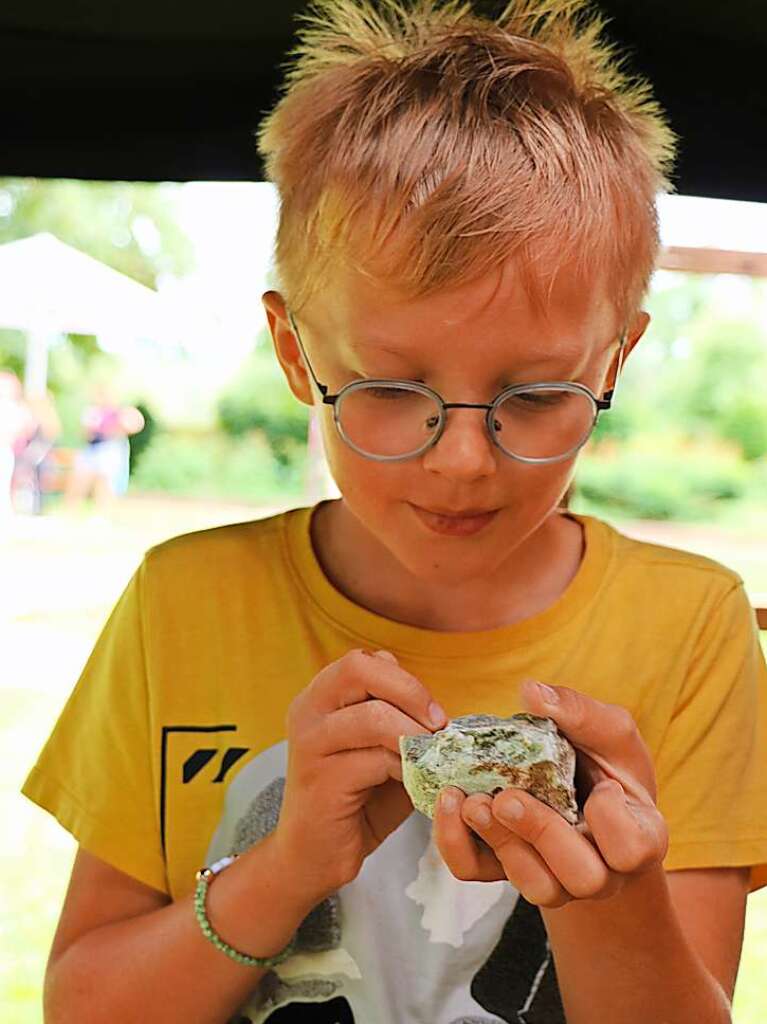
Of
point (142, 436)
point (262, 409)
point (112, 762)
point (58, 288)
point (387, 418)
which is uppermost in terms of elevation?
point (58, 288)

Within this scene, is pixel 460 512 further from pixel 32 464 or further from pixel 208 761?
pixel 32 464

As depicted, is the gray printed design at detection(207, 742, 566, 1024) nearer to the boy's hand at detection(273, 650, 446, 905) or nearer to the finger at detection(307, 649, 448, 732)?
the boy's hand at detection(273, 650, 446, 905)

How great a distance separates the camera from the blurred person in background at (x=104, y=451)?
12000mm

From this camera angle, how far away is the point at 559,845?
106cm

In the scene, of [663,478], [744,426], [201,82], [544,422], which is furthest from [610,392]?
[744,426]

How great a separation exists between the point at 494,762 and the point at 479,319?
0.41m

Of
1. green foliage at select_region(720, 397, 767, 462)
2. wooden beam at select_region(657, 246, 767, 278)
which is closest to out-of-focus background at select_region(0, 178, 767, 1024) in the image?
green foliage at select_region(720, 397, 767, 462)

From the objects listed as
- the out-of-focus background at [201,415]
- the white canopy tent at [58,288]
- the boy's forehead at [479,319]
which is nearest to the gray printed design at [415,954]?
the boy's forehead at [479,319]

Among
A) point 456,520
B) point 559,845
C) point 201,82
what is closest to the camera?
point 559,845

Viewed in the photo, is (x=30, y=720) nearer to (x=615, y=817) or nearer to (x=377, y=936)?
(x=377, y=936)

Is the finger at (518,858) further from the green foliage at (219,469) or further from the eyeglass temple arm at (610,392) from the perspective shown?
the green foliage at (219,469)

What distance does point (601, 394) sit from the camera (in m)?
1.35

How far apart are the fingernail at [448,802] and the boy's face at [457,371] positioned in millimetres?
303

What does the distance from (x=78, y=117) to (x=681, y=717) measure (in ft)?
4.05
